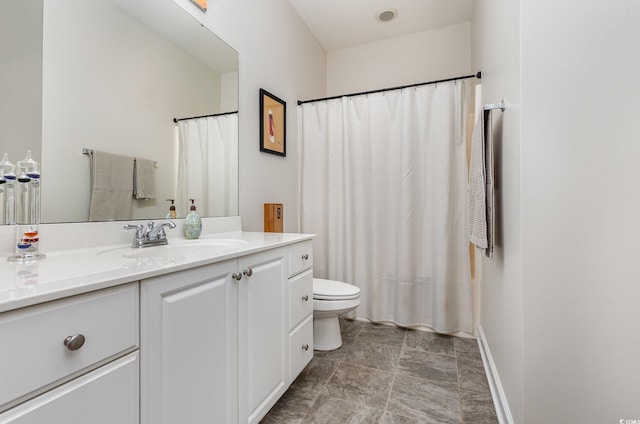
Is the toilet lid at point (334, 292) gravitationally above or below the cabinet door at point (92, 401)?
below

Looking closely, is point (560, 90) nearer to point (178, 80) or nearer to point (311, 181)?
point (178, 80)

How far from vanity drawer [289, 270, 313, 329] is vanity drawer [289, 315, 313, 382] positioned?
5 centimetres

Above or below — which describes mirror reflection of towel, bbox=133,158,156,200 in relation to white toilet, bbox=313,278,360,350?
above

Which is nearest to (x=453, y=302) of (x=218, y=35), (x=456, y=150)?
(x=456, y=150)

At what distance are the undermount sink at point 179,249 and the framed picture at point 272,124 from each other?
0.90m

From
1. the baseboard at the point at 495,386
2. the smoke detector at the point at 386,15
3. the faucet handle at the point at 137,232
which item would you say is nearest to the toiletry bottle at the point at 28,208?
the faucet handle at the point at 137,232

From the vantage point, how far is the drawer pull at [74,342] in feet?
1.91

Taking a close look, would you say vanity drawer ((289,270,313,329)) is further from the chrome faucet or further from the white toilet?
the chrome faucet

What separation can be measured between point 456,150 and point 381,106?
2.24 ft

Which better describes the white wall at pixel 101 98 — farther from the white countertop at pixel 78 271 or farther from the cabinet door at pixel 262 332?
the cabinet door at pixel 262 332

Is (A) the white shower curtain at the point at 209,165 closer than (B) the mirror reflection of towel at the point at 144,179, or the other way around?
(B) the mirror reflection of towel at the point at 144,179

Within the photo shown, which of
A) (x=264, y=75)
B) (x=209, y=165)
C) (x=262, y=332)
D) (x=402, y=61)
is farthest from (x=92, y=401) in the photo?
(x=402, y=61)

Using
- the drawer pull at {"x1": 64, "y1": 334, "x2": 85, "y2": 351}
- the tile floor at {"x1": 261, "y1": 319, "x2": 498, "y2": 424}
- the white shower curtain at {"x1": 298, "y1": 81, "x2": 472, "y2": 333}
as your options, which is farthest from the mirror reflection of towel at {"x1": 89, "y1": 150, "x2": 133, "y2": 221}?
the white shower curtain at {"x1": 298, "y1": 81, "x2": 472, "y2": 333}

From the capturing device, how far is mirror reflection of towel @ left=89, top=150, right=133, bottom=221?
1.14 metres
